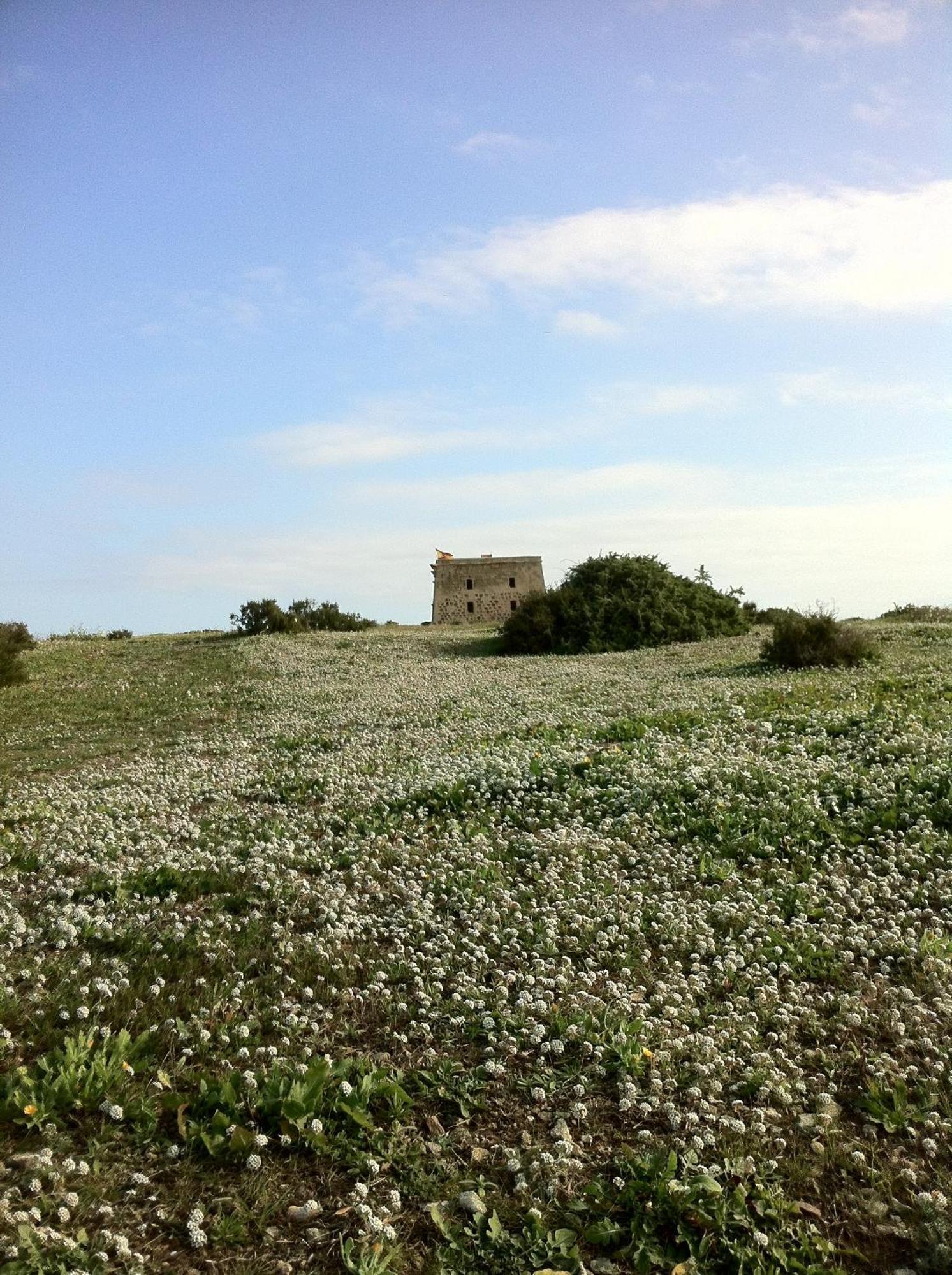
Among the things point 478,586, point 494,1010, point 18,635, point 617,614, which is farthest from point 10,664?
point 478,586

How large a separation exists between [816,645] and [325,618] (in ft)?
→ 88.3

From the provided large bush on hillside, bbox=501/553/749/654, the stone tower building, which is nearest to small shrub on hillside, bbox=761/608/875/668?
large bush on hillside, bbox=501/553/749/654

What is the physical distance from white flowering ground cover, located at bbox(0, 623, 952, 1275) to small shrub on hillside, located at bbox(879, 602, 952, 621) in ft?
82.5

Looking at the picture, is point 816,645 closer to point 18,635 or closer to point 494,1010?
point 494,1010

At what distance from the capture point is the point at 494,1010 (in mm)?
5910

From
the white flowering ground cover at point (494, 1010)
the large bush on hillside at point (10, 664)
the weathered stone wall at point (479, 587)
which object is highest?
the weathered stone wall at point (479, 587)

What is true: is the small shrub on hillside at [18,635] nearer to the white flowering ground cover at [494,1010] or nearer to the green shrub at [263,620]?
the green shrub at [263,620]

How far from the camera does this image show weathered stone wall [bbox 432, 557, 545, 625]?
176ft

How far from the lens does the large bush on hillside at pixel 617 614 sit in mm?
30703

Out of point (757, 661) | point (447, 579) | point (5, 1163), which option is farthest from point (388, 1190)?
point (447, 579)

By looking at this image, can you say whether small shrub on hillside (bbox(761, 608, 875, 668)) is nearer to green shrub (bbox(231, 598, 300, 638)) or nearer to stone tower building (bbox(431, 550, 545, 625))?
green shrub (bbox(231, 598, 300, 638))

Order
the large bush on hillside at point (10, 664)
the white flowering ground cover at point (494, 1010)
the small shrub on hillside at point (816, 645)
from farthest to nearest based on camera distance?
the large bush on hillside at point (10, 664) < the small shrub on hillside at point (816, 645) < the white flowering ground cover at point (494, 1010)

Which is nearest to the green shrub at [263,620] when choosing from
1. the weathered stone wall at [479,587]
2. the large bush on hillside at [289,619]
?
the large bush on hillside at [289,619]

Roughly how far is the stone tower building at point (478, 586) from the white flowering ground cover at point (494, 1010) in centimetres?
4113
